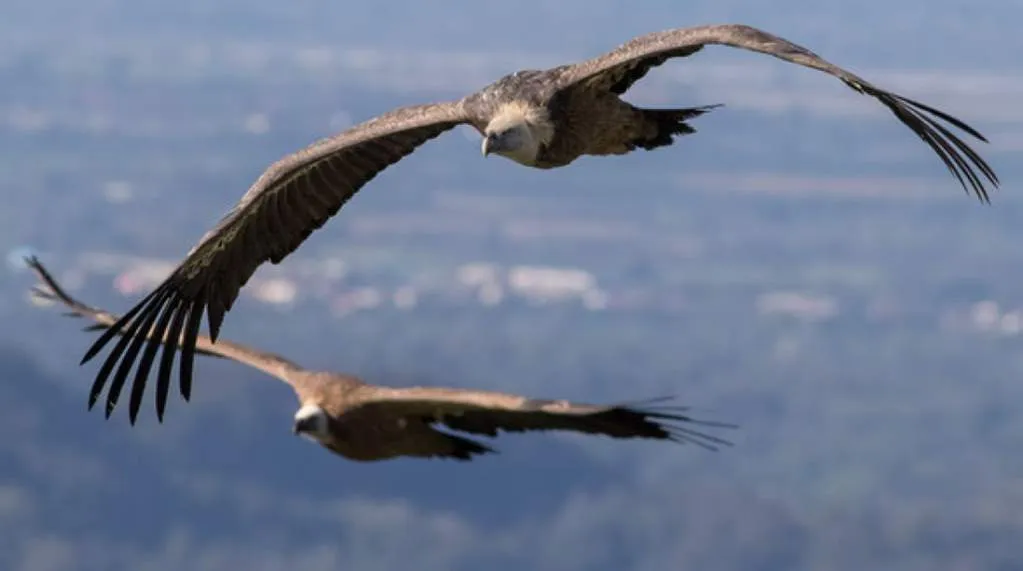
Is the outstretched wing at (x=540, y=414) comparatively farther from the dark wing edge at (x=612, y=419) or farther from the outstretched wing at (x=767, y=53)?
the outstretched wing at (x=767, y=53)

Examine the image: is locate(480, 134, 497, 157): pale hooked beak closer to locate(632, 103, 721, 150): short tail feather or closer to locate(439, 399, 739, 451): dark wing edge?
locate(632, 103, 721, 150): short tail feather

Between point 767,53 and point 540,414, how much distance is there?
2.11 m

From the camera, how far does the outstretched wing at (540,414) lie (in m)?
13.9

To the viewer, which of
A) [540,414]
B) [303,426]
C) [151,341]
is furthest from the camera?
[151,341]

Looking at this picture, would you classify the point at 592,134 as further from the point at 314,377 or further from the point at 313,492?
the point at 313,492

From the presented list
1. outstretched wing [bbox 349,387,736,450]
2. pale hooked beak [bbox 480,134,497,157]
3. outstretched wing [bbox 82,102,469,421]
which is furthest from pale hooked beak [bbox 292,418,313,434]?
pale hooked beak [bbox 480,134,497,157]

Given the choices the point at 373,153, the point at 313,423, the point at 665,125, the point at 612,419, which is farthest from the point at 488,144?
the point at 612,419

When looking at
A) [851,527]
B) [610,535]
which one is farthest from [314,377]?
[610,535]

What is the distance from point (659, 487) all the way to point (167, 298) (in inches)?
6931

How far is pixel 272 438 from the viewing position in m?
196

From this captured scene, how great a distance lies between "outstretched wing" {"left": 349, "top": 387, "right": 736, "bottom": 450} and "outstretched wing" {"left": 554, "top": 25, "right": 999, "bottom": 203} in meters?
1.74

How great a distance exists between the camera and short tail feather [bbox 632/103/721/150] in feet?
54.2

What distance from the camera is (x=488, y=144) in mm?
15516

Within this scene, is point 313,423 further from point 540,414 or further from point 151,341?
point 540,414
